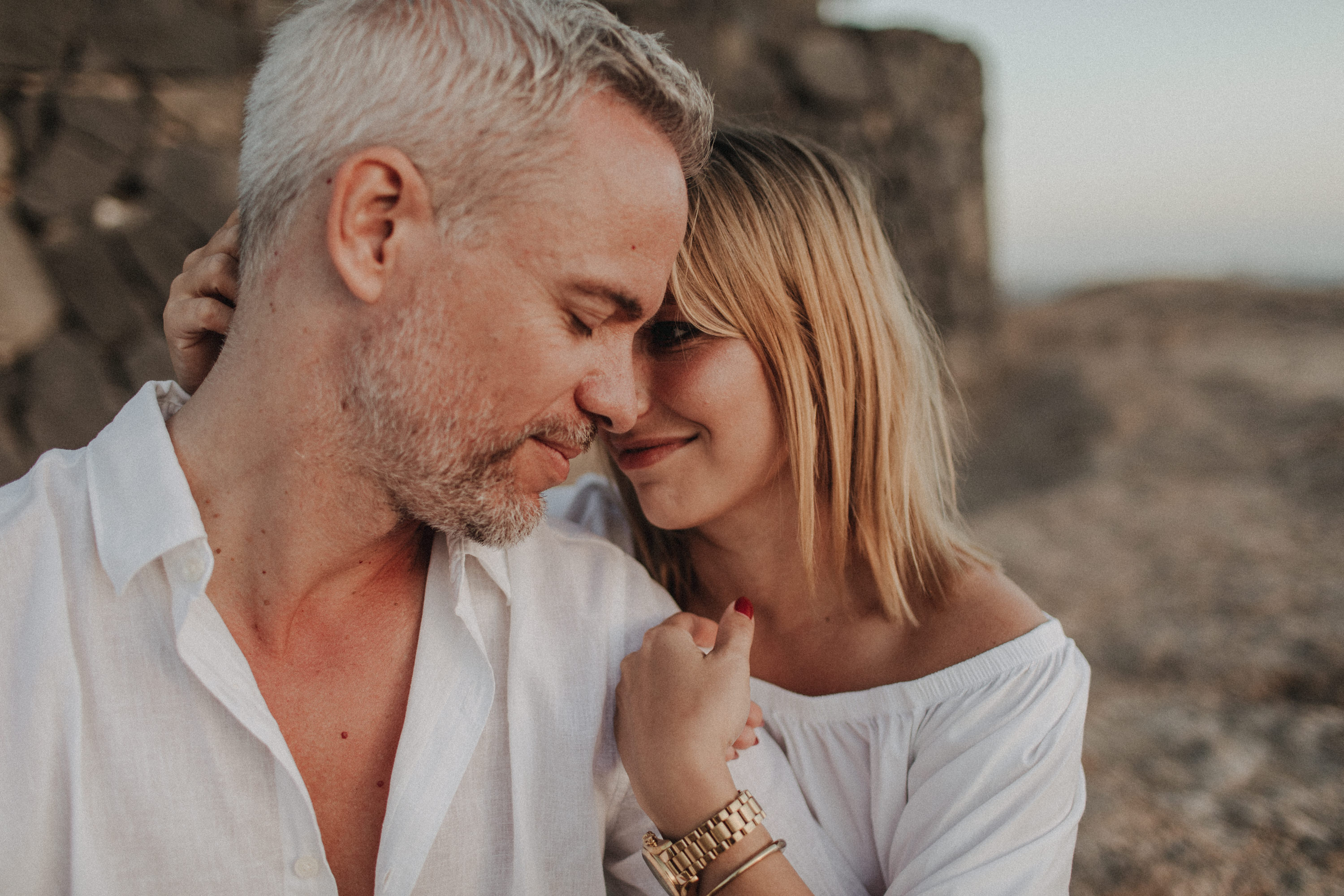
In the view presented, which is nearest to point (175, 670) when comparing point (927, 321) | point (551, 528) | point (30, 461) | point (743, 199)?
point (551, 528)

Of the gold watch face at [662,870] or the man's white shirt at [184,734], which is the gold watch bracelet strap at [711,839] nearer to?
the gold watch face at [662,870]

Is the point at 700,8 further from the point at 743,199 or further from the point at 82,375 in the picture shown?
the point at 743,199

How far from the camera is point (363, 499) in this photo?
1371 millimetres

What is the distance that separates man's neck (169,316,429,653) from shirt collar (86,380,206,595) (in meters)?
0.05

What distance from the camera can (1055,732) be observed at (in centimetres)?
147

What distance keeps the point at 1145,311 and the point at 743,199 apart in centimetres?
922

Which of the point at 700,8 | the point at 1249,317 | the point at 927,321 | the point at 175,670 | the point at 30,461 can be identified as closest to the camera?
the point at 175,670

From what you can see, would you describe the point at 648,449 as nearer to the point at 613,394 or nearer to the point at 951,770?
the point at 613,394

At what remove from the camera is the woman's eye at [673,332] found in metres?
1.65

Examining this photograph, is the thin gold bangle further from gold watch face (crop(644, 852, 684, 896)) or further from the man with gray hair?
the man with gray hair

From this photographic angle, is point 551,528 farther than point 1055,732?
Yes

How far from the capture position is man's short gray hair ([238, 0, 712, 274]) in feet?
4.14

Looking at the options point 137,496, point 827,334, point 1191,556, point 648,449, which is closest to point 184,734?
point 137,496

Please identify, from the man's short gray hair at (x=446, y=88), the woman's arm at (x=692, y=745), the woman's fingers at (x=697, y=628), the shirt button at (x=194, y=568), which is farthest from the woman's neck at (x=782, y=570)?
the shirt button at (x=194, y=568)
